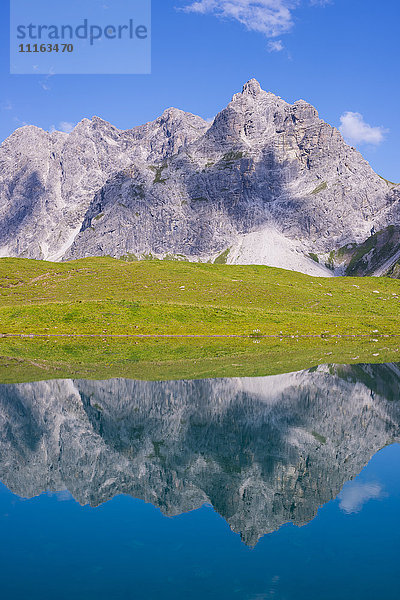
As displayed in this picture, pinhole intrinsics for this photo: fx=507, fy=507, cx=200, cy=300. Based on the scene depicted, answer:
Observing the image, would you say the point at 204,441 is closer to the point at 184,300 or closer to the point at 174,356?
the point at 174,356

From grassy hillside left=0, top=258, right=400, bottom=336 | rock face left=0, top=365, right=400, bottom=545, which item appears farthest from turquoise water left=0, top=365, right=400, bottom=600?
grassy hillside left=0, top=258, right=400, bottom=336

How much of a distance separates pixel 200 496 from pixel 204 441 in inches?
239

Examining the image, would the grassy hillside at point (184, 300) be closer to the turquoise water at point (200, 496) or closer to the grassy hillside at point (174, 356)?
the grassy hillside at point (174, 356)

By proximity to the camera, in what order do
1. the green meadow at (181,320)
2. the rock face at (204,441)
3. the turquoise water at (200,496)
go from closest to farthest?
the turquoise water at (200,496)
the rock face at (204,441)
the green meadow at (181,320)

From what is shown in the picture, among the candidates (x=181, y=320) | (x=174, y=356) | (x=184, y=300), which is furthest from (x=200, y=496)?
(x=184, y=300)

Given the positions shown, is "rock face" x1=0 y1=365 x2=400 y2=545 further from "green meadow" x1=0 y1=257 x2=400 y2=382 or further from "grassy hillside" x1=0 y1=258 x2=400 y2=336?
"grassy hillside" x1=0 y1=258 x2=400 y2=336

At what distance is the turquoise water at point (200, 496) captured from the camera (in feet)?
45.8

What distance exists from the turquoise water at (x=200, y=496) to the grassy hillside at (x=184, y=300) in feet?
151

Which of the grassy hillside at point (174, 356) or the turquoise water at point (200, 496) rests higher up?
the turquoise water at point (200, 496)

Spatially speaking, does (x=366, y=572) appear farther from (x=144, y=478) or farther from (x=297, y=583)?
(x=144, y=478)

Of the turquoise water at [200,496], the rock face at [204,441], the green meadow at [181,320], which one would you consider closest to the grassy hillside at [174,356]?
the green meadow at [181,320]

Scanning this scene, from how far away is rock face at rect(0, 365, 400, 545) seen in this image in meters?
19.9

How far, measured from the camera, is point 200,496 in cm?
1969

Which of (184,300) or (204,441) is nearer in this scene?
(204,441)
